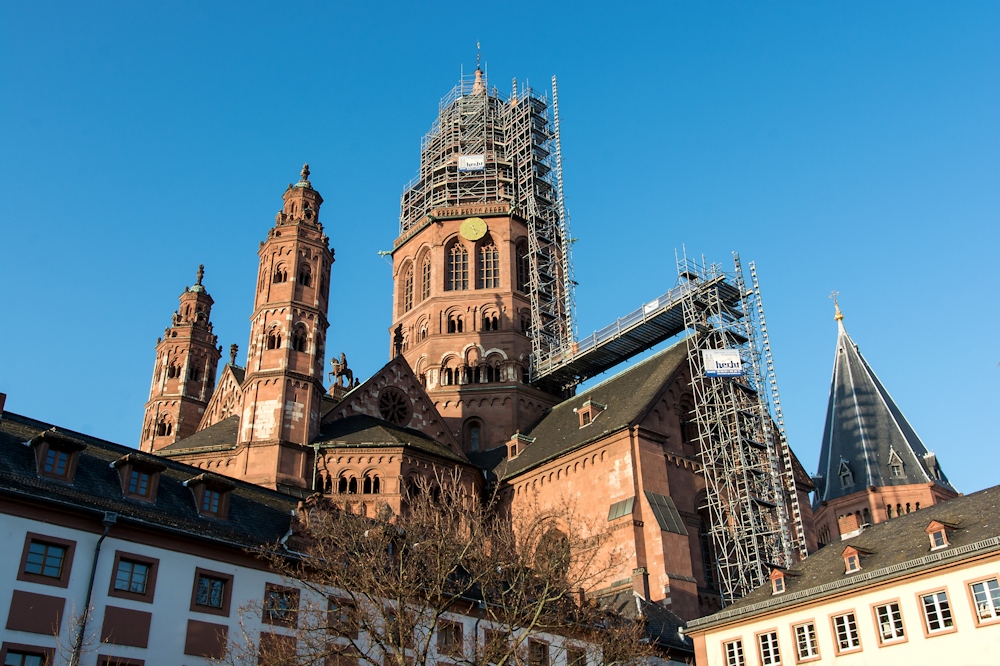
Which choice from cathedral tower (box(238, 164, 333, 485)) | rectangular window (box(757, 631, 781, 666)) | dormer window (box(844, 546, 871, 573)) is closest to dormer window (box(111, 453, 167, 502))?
cathedral tower (box(238, 164, 333, 485))

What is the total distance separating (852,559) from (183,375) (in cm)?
4253

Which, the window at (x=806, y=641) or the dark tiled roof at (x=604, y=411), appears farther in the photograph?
the dark tiled roof at (x=604, y=411)

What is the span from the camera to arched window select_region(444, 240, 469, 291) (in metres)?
67.3

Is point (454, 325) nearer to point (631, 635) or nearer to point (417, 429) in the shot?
point (417, 429)

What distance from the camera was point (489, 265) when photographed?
6806 centimetres

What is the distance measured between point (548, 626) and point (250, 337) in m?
27.9

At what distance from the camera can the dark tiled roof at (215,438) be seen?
47562 mm

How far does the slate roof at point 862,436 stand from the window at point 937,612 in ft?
151

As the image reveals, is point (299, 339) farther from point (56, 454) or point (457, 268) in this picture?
point (457, 268)

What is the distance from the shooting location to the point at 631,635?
2628 centimetres

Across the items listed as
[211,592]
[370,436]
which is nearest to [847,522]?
[370,436]

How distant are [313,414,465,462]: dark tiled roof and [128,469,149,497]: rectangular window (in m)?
17.8

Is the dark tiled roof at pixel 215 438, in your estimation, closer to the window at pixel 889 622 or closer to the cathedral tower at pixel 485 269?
the cathedral tower at pixel 485 269

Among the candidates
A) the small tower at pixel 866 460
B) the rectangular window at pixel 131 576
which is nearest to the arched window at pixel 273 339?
the rectangular window at pixel 131 576
